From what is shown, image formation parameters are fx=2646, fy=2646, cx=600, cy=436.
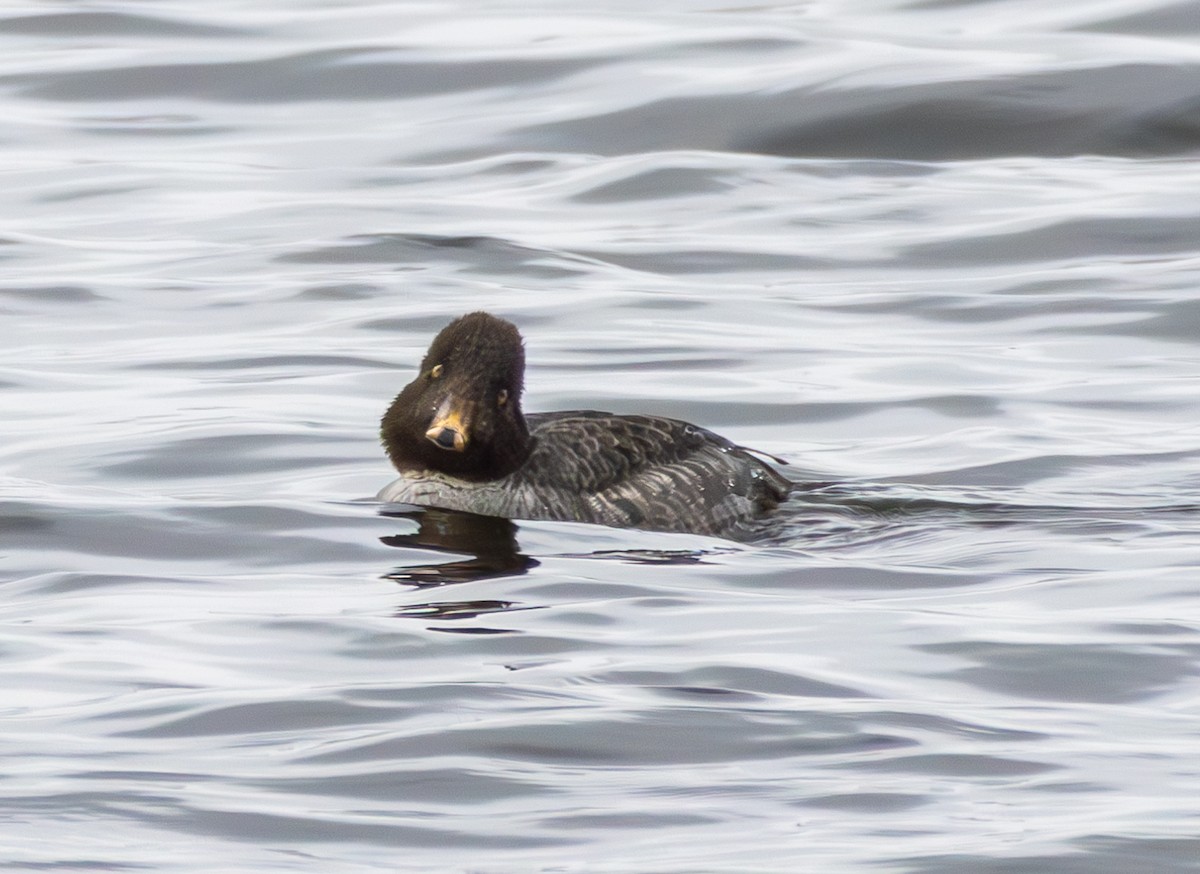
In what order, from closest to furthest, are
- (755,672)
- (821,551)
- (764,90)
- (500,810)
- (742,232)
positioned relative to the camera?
(500,810) < (755,672) < (821,551) < (742,232) < (764,90)

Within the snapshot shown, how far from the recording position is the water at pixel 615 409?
22.4 ft

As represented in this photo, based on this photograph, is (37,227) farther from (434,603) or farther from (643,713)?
(643,713)

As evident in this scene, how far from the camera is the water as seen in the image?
6840 mm

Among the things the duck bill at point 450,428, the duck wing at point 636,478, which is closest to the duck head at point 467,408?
the duck bill at point 450,428

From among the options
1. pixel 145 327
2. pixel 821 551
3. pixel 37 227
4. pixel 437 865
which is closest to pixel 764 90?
pixel 37 227

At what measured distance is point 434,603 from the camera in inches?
363

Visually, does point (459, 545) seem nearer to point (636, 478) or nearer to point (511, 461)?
point (511, 461)

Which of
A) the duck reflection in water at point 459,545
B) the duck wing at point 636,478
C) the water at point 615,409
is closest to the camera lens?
the water at point 615,409

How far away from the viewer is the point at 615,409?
45.3 feet

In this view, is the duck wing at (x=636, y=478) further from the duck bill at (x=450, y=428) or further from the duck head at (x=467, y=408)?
the duck bill at (x=450, y=428)

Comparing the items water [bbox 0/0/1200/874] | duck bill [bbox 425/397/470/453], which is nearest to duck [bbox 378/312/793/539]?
duck bill [bbox 425/397/470/453]

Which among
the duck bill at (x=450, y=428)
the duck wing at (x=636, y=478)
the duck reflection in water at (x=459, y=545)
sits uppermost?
the duck bill at (x=450, y=428)

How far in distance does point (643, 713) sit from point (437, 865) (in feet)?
4.61

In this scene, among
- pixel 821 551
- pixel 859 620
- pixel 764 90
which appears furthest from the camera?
pixel 764 90
